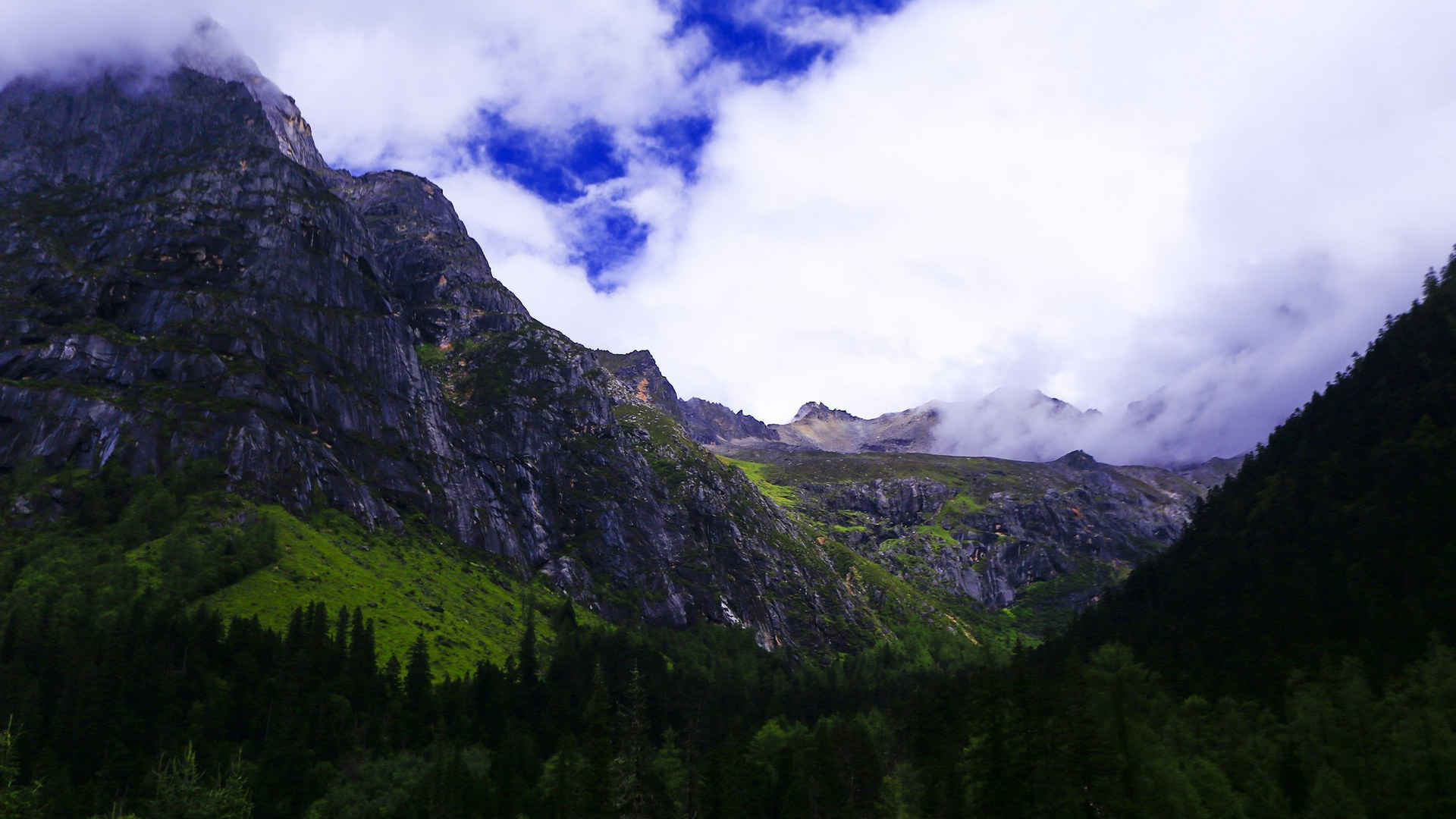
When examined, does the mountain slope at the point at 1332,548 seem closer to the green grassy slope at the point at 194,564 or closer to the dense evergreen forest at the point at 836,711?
the dense evergreen forest at the point at 836,711

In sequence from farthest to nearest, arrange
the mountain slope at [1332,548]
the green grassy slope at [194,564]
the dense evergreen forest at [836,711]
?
the green grassy slope at [194,564], the mountain slope at [1332,548], the dense evergreen forest at [836,711]

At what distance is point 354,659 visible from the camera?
134 m

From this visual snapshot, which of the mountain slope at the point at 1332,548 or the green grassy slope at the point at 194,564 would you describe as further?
the green grassy slope at the point at 194,564

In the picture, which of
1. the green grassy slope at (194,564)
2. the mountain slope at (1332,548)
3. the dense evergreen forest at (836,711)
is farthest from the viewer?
the green grassy slope at (194,564)

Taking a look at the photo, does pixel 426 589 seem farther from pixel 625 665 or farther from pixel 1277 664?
pixel 1277 664

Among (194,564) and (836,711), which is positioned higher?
(194,564)

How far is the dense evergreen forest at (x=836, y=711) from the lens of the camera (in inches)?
3034

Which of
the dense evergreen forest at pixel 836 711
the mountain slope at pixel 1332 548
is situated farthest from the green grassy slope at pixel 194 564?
the mountain slope at pixel 1332 548

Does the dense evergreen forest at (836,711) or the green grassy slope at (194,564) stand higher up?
the green grassy slope at (194,564)

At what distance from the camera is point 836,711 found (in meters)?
188

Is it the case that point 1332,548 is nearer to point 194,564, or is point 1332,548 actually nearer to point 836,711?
point 836,711

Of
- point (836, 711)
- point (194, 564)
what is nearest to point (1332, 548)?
point (836, 711)

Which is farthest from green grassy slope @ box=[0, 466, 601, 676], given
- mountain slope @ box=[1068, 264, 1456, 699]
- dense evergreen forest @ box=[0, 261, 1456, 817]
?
mountain slope @ box=[1068, 264, 1456, 699]

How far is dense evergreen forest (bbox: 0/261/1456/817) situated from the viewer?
7706cm
